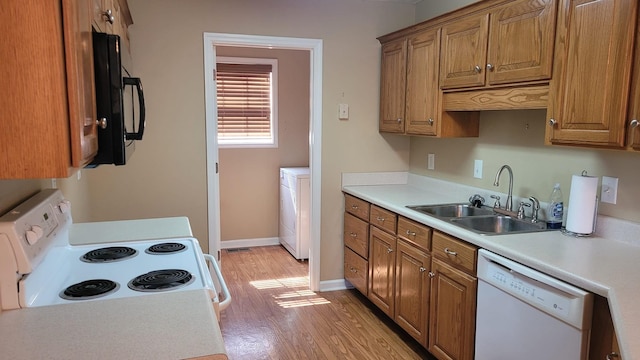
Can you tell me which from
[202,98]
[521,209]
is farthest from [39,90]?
[202,98]

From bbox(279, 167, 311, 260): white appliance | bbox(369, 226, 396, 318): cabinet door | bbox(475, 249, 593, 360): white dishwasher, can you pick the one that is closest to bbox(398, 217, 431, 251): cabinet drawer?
bbox(369, 226, 396, 318): cabinet door

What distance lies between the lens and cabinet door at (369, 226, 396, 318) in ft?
10.2

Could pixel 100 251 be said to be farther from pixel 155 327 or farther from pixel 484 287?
pixel 484 287

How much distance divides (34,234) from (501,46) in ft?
7.34

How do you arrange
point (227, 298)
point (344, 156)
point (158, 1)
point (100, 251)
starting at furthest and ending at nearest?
point (344, 156) < point (158, 1) < point (100, 251) < point (227, 298)

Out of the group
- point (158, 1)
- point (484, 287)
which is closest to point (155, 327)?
point (484, 287)

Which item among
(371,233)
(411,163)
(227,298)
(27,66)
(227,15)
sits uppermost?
(227,15)

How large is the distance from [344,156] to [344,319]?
1301 millimetres

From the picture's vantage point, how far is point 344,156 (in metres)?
3.86

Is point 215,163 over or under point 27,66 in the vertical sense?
under

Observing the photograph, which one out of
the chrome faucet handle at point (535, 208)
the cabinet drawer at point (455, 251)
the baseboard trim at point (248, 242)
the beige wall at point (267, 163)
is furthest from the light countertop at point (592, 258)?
the baseboard trim at point (248, 242)

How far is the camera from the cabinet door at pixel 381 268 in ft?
10.2

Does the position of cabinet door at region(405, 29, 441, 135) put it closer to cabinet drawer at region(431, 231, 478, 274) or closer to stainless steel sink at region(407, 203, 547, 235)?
stainless steel sink at region(407, 203, 547, 235)

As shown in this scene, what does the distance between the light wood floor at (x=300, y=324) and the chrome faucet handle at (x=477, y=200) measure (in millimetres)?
993
